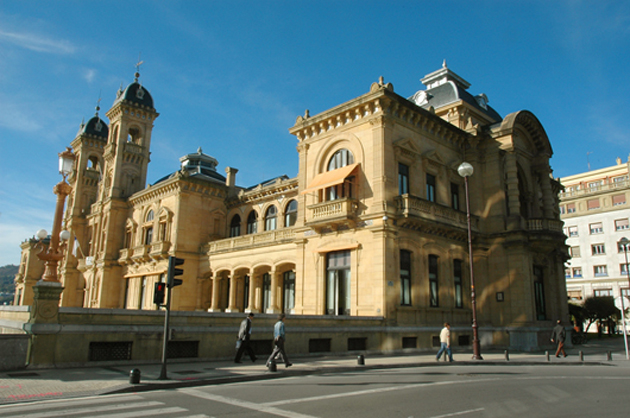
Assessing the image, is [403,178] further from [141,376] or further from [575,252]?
[575,252]

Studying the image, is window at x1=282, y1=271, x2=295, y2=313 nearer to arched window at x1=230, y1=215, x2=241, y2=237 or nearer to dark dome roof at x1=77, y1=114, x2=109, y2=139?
arched window at x1=230, y1=215, x2=241, y2=237

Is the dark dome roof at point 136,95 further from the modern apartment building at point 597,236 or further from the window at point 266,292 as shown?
the modern apartment building at point 597,236

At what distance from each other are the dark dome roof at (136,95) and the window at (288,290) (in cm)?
2995

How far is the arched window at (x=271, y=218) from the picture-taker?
121ft

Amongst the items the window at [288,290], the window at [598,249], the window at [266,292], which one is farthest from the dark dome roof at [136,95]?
the window at [598,249]

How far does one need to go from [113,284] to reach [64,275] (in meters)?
11.7

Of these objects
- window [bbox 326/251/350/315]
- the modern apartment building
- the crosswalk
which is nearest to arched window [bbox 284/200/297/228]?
window [bbox 326/251/350/315]

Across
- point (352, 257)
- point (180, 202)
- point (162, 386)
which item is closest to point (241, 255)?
point (180, 202)

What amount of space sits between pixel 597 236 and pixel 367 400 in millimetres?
64786

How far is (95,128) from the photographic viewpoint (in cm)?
6069

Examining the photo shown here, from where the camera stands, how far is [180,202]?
37844 mm

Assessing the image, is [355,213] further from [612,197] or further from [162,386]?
[612,197]

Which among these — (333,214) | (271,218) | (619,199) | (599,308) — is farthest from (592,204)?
(333,214)

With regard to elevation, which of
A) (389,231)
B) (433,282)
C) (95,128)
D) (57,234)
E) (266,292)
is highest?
(95,128)
